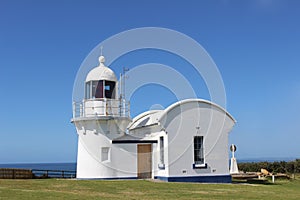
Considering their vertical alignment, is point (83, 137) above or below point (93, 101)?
below

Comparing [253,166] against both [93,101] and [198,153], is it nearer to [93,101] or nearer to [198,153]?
[198,153]

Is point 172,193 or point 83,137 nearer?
point 172,193

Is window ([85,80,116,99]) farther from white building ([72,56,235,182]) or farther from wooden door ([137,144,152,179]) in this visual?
wooden door ([137,144,152,179])

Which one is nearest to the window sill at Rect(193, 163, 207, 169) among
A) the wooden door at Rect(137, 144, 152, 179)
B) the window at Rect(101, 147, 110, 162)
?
the wooden door at Rect(137, 144, 152, 179)

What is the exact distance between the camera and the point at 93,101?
2144 centimetres

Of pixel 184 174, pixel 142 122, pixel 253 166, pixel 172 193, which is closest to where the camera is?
pixel 172 193

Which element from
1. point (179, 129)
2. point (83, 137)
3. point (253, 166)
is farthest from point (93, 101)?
point (253, 166)

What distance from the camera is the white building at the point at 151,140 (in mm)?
20922

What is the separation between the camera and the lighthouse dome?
21.6m

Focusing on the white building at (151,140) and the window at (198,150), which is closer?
the white building at (151,140)

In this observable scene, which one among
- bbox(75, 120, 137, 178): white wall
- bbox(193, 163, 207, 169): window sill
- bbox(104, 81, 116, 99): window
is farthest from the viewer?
bbox(104, 81, 116, 99): window

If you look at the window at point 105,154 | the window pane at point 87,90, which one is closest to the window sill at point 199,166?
the window at point 105,154

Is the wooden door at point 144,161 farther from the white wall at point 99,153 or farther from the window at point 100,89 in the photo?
the window at point 100,89

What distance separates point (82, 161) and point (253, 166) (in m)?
15.9
